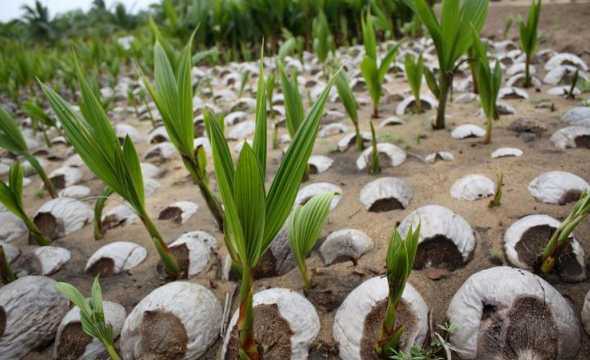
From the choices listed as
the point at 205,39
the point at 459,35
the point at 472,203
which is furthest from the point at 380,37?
the point at 472,203

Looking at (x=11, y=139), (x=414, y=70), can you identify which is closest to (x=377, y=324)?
(x=414, y=70)

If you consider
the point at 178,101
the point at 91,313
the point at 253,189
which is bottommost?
the point at 91,313

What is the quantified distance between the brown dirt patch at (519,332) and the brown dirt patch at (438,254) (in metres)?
0.18

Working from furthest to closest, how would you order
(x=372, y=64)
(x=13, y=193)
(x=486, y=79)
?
(x=372, y=64) → (x=486, y=79) → (x=13, y=193)

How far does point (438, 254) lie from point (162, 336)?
64 centimetres

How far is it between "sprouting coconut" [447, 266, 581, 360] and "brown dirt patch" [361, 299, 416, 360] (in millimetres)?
89

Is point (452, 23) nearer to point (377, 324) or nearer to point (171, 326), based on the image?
point (377, 324)

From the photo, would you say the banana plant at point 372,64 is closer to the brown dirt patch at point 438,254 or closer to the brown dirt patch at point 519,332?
the brown dirt patch at point 438,254

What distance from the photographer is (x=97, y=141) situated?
818 millimetres

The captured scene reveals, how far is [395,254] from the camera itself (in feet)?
2.11

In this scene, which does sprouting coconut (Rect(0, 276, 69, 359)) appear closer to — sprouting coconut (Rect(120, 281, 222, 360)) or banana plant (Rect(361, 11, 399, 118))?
sprouting coconut (Rect(120, 281, 222, 360))

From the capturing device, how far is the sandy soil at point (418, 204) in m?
0.91

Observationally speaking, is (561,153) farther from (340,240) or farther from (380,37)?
(380,37)

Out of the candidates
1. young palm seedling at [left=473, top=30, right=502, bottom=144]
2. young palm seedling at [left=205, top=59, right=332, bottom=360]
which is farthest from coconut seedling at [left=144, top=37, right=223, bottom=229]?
young palm seedling at [left=473, top=30, right=502, bottom=144]
